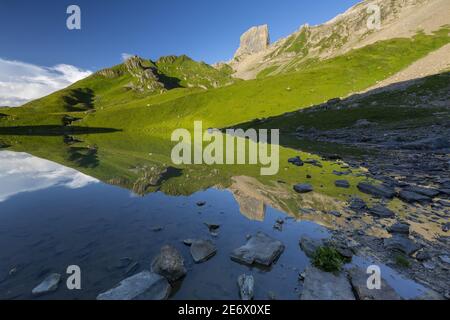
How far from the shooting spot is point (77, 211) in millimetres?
18141

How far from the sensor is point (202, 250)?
11.7m

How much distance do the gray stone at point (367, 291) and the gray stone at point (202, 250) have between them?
19.5 feet

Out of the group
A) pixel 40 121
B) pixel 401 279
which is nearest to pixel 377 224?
pixel 401 279

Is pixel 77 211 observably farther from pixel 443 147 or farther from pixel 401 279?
pixel 443 147

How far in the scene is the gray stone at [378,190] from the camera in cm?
1921

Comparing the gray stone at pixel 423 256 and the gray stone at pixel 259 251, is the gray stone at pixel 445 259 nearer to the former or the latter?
the gray stone at pixel 423 256

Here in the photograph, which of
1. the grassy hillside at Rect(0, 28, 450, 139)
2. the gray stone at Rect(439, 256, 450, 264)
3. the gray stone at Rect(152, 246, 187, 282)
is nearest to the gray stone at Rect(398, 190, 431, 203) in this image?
the gray stone at Rect(439, 256, 450, 264)

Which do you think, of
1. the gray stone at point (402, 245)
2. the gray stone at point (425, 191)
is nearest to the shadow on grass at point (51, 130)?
the gray stone at point (425, 191)

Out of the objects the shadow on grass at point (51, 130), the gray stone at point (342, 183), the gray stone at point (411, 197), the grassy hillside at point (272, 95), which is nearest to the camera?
the gray stone at point (411, 197)

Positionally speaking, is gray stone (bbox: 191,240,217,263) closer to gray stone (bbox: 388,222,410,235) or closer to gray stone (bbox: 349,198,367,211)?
gray stone (bbox: 388,222,410,235)

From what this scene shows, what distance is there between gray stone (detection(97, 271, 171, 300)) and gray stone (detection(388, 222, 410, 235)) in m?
11.9

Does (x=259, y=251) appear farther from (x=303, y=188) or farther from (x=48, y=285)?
(x=303, y=188)

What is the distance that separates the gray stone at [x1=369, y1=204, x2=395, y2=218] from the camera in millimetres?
15531

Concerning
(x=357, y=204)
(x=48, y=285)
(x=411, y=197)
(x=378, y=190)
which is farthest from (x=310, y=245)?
(x=378, y=190)
